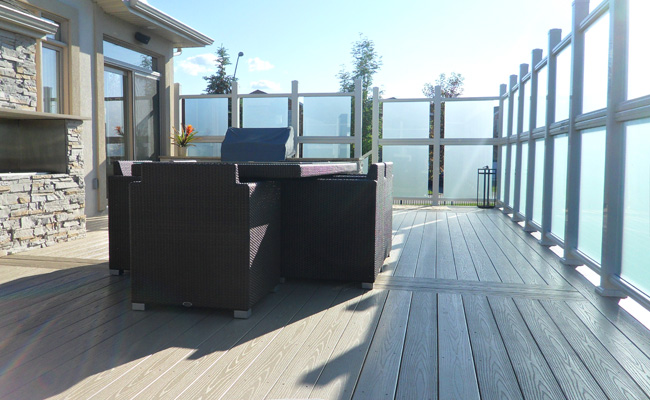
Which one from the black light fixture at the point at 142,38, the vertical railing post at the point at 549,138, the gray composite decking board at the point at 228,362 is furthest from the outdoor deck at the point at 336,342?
the black light fixture at the point at 142,38

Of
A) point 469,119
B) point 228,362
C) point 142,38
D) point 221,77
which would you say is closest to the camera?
point 228,362

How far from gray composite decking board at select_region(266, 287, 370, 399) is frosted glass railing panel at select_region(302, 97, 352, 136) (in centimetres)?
694

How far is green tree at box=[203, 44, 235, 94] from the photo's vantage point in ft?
97.7

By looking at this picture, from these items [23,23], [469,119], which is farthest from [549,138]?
[23,23]

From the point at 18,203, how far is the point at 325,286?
3.00 metres

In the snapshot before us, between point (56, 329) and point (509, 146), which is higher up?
point (509, 146)

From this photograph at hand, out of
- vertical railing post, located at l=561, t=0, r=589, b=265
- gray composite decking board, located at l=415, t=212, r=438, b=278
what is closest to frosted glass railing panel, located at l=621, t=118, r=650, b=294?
vertical railing post, located at l=561, t=0, r=589, b=265

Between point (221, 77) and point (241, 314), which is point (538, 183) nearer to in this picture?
point (241, 314)

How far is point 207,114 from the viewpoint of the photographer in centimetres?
1019

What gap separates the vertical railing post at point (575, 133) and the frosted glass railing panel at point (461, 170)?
5388mm

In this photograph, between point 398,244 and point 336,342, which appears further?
point 398,244

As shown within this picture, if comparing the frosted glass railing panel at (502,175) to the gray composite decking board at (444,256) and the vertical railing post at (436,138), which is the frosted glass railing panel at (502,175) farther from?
the gray composite decking board at (444,256)

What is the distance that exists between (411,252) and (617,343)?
96.9 inches

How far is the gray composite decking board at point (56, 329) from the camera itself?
2.24 metres
